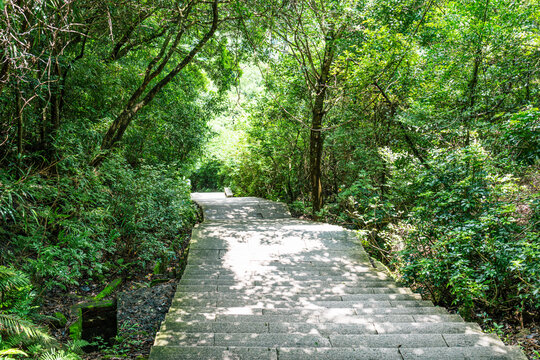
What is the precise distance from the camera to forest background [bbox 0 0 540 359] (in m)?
3.42

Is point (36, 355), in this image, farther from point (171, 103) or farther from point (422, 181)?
point (171, 103)

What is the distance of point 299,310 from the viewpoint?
3385 millimetres

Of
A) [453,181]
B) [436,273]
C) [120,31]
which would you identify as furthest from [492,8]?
[120,31]

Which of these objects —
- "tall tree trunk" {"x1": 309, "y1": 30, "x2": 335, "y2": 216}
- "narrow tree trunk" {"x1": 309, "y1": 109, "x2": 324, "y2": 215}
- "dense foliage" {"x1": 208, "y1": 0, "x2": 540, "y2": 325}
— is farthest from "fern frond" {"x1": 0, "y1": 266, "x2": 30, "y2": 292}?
"narrow tree trunk" {"x1": 309, "y1": 109, "x2": 324, "y2": 215}

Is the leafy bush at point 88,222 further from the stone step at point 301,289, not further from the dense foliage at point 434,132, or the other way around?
the dense foliage at point 434,132

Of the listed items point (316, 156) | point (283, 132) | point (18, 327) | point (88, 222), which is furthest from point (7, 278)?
point (283, 132)

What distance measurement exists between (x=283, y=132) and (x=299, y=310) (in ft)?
24.4

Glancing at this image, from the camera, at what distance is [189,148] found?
32.6ft

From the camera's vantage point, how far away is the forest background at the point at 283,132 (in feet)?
11.2

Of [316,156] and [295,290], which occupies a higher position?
[316,156]

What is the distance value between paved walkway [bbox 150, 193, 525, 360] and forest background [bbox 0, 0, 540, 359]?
547 millimetres

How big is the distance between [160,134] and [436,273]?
7411 mm

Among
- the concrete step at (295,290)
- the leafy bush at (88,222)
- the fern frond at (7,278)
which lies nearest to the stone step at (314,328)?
the concrete step at (295,290)

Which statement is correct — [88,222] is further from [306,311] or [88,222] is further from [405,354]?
[405,354]
